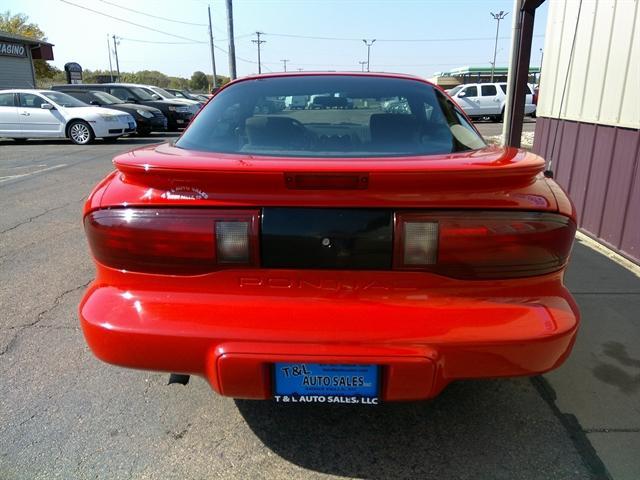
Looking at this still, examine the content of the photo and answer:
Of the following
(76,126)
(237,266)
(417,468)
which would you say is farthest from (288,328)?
(76,126)

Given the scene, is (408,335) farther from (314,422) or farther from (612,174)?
(612,174)

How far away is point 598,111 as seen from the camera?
4707mm

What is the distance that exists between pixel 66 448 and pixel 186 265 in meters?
1.03

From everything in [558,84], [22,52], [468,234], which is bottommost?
[468,234]

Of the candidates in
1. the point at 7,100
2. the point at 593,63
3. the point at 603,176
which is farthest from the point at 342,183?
the point at 7,100

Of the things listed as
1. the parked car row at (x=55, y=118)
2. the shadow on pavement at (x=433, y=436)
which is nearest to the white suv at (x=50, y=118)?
the parked car row at (x=55, y=118)

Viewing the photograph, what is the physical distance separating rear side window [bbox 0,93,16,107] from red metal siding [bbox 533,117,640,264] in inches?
530

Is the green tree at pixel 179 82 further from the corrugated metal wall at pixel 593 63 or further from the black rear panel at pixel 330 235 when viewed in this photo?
the black rear panel at pixel 330 235

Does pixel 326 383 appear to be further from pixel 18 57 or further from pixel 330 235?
pixel 18 57

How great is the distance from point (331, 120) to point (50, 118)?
13.0 metres

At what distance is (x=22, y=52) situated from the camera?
26.8 metres

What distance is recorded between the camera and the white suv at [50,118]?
43.9 feet

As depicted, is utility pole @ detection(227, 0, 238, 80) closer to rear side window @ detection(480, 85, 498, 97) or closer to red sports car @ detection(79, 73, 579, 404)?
rear side window @ detection(480, 85, 498, 97)

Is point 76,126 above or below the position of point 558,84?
below
